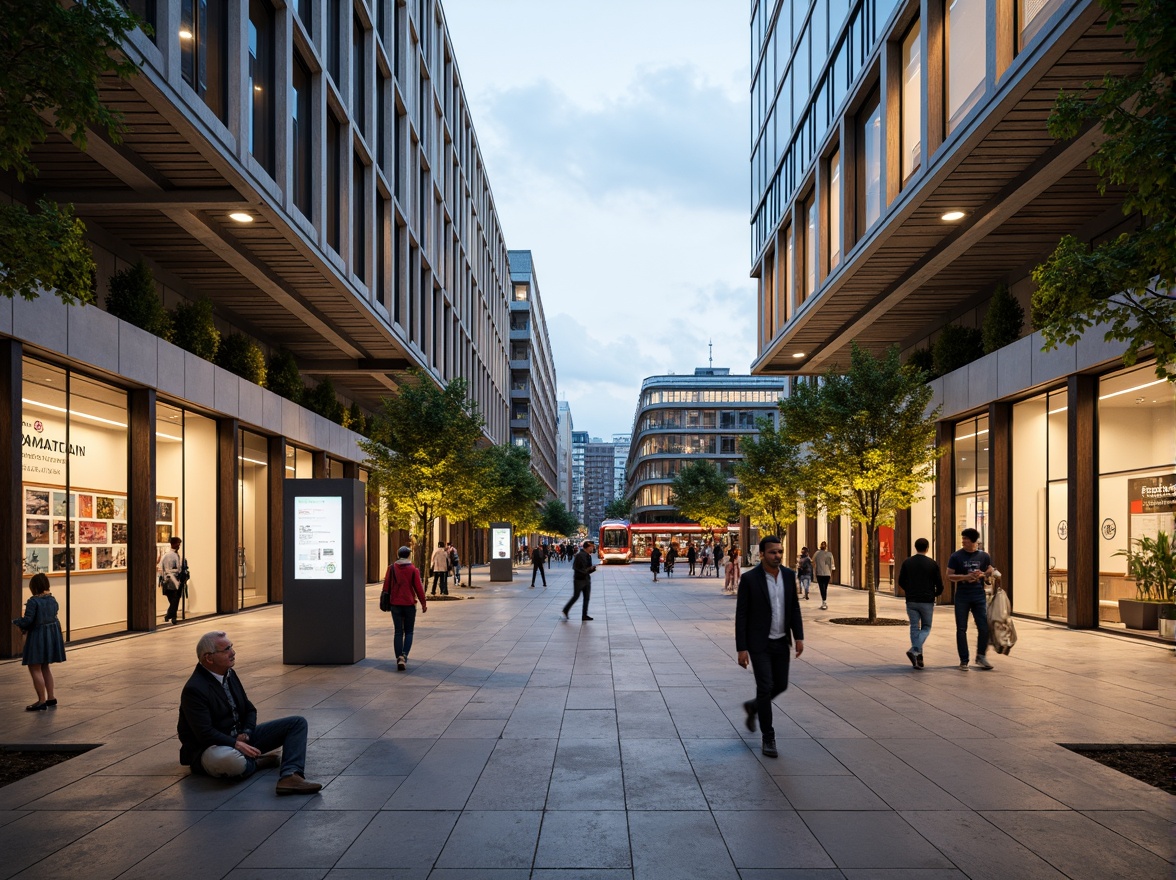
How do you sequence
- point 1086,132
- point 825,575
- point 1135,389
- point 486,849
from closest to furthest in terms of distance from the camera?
1. point 486,849
2. point 1086,132
3. point 1135,389
4. point 825,575

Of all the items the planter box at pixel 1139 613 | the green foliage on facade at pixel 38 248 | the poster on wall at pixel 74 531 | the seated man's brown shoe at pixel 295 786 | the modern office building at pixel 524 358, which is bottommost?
the planter box at pixel 1139 613

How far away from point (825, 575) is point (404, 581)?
15560mm

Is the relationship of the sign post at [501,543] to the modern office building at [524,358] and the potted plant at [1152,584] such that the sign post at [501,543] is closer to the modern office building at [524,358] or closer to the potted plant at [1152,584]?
the potted plant at [1152,584]

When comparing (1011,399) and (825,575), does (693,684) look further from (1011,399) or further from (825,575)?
(825,575)

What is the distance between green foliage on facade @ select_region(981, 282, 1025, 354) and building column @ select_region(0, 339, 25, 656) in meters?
19.0

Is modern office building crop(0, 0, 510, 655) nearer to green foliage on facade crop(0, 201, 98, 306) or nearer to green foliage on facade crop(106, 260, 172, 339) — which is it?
green foliage on facade crop(106, 260, 172, 339)

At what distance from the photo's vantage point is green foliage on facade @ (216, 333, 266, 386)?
22188 millimetres

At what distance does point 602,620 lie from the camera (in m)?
21.1

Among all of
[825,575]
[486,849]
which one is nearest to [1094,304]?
[486,849]

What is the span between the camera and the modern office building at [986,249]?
1570 cm

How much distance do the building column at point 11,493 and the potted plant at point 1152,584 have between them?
17541 millimetres

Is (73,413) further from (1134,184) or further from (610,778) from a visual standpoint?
(1134,184)

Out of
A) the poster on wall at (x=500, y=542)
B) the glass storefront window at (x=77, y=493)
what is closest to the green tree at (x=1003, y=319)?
the glass storefront window at (x=77, y=493)

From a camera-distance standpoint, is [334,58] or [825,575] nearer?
[334,58]
